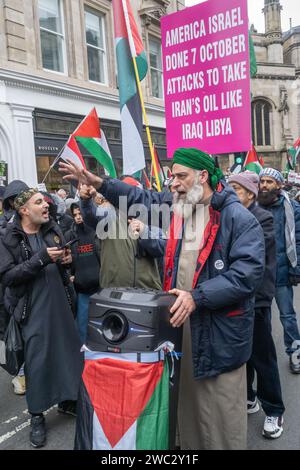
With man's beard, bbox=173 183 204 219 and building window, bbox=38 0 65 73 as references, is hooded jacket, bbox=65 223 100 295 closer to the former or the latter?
man's beard, bbox=173 183 204 219

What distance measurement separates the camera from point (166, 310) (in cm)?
202

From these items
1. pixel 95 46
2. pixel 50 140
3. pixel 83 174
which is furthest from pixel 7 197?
pixel 95 46

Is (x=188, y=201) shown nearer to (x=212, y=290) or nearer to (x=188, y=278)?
(x=188, y=278)

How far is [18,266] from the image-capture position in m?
3.11

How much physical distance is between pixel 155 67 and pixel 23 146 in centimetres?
767

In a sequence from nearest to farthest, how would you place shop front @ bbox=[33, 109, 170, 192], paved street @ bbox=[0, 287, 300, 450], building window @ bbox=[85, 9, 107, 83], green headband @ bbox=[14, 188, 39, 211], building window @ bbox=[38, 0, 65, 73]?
paved street @ bbox=[0, 287, 300, 450]
green headband @ bbox=[14, 188, 39, 211]
shop front @ bbox=[33, 109, 170, 192]
building window @ bbox=[38, 0, 65, 73]
building window @ bbox=[85, 9, 107, 83]

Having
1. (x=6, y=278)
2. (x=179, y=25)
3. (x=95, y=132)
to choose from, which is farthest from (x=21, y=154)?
(x=6, y=278)

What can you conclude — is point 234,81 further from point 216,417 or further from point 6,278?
point 216,417

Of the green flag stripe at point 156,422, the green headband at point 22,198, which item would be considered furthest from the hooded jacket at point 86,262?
the green flag stripe at point 156,422

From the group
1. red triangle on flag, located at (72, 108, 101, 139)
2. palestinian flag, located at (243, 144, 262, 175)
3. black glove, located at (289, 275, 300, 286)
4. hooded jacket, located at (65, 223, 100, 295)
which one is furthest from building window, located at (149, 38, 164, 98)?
black glove, located at (289, 275, 300, 286)

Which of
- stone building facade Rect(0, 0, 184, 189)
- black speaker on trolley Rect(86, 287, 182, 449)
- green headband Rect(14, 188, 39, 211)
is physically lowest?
black speaker on trolley Rect(86, 287, 182, 449)

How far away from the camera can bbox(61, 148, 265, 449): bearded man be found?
2.15m

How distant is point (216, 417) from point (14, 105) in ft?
33.0

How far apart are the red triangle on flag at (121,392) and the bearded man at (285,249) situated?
247 centimetres
